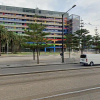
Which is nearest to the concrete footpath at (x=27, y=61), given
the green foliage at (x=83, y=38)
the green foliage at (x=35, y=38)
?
the green foliage at (x=35, y=38)

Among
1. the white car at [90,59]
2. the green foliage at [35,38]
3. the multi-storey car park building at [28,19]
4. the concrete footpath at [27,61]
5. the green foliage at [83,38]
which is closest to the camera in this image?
the white car at [90,59]

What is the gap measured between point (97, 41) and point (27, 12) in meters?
54.6

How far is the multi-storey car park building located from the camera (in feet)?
255

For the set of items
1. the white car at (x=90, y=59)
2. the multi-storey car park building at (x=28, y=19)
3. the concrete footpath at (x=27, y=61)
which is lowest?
the concrete footpath at (x=27, y=61)

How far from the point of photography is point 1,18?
76.2 metres

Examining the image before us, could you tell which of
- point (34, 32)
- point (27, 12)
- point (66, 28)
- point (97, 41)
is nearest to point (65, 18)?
point (66, 28)

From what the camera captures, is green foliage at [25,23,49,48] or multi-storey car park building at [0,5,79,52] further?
multi-storey car park building at [0,5,79,52]

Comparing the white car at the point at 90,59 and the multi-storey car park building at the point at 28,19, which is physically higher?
the multi-storey car park building at the point at 28,19

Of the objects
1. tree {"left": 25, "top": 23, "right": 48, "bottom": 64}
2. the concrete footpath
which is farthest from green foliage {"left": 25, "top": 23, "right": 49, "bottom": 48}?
the concrete footpath

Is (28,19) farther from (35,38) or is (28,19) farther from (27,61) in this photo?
(35,38)

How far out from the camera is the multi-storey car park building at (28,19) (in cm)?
7769

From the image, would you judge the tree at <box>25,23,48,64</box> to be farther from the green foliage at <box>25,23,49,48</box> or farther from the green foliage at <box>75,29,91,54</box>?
the green foliage at <box>75,29,91,54</box>

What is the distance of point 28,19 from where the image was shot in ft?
270

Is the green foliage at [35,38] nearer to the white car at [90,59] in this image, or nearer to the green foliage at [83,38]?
the white car at [90,59]
